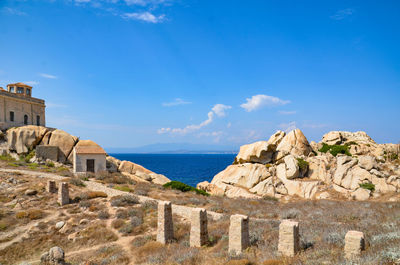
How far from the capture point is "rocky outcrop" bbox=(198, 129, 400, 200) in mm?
26500

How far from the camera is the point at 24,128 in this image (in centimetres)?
3819

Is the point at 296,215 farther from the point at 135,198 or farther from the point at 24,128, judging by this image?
the point at 24,128

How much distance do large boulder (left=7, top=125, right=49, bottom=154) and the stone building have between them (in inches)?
128

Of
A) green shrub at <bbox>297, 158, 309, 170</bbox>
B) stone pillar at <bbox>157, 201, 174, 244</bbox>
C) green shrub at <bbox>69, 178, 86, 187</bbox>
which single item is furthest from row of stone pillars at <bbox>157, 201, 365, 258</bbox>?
green shrub at <bbox>297, 158, 309, 170</bbox>

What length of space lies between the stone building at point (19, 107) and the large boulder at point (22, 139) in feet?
10.7

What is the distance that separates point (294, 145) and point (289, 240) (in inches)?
1151

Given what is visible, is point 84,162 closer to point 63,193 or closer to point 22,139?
point 22,139

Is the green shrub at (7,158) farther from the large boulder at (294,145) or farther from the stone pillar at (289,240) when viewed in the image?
the stone pillar at (289,240)

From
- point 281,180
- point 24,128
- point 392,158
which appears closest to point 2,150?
point 24,128

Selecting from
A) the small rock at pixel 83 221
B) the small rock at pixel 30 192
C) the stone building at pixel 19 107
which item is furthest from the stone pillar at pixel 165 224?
the stone building at pixel 19 107

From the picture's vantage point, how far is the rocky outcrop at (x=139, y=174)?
36.9m

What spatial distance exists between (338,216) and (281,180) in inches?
607

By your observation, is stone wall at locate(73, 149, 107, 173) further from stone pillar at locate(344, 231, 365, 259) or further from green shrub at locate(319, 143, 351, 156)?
green shrub at locate(319, 143, 351, 156)

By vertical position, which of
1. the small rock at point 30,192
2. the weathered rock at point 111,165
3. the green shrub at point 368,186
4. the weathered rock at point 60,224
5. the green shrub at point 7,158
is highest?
the green shrub at point 7,158
